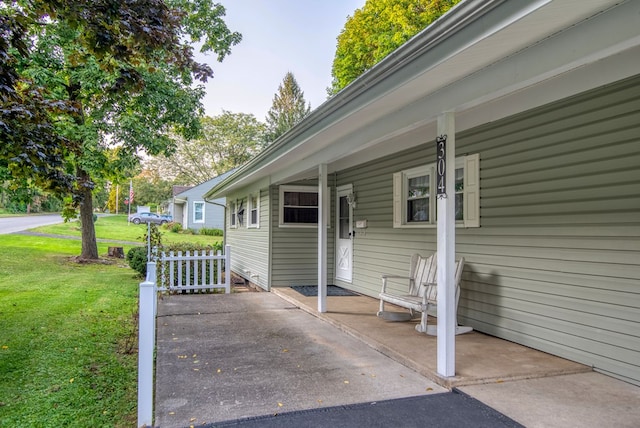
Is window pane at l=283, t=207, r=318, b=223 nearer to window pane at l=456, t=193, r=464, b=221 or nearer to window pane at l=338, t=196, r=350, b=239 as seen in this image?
window pane at l=338, t=196, r=350, b=239

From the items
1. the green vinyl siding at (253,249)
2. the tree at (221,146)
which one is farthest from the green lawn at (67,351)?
the tree at (221,146)

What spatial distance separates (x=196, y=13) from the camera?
1174 centimetres

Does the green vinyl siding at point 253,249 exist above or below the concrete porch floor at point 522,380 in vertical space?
above

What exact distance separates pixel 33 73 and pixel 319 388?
959 centimetres

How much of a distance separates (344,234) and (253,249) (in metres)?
2.54

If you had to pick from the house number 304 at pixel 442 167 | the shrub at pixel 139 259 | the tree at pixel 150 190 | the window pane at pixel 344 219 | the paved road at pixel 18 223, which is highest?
the tree at pixel 150 190

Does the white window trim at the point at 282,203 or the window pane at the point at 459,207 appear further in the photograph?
the white window trim at the point at 282,203

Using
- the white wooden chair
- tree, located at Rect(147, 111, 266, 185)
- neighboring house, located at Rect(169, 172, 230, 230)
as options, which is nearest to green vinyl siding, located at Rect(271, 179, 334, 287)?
the white wooden chair

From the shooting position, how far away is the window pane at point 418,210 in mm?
5673

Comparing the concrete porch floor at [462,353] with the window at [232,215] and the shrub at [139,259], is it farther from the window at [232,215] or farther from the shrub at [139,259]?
the window at [232,215]

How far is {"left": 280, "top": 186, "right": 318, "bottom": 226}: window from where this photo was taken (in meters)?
8.22

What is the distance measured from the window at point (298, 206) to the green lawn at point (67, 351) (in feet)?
10.5

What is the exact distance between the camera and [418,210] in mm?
5859

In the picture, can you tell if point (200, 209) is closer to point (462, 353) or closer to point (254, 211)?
point (254, 211)
